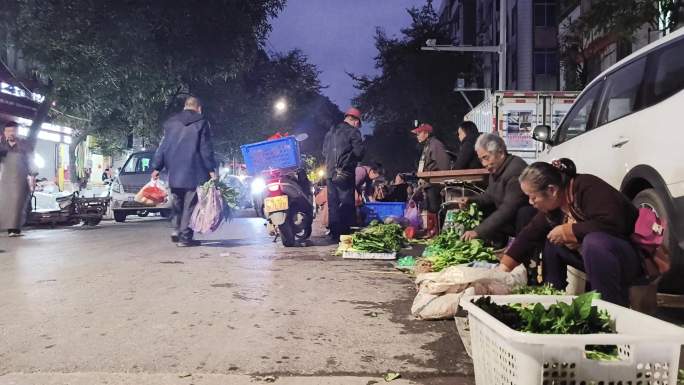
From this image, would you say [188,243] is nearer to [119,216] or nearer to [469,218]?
[469,218]

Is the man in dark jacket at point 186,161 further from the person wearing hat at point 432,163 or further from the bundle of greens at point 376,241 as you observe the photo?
the person wearing hat at point 432,163

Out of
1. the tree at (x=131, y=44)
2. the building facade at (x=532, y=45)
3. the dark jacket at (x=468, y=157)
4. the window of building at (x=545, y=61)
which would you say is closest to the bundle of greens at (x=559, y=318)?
the dark jacket at (x=468, y=157)

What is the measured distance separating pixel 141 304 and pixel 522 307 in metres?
3.44

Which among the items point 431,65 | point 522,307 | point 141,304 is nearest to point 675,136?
point 522,307

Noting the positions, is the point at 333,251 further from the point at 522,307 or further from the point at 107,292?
the point at 522,307

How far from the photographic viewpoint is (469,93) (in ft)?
139

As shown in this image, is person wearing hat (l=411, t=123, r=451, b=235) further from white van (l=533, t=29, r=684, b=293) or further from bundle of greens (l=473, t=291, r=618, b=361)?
bundle of greens (l=473, t=291, r=618, b=361)

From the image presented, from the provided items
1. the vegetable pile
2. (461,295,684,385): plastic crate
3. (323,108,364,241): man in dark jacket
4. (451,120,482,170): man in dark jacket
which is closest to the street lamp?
(323,108,364,241): man in dark jacket

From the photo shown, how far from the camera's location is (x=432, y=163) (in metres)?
10.5

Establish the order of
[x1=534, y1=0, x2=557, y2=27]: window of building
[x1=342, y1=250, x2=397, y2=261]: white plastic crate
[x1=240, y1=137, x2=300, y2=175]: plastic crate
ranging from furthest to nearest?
[x1=534, y1=0, x2=557, y2=27]: window of building
[x1=240, y1=137, x2=300, y2=175]: plastic crate
[x1=342, y1=250, x2=397, y2=261]: white plastic crate

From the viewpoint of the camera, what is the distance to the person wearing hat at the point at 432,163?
1029 centimetres

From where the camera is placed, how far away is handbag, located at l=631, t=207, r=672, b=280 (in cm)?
366

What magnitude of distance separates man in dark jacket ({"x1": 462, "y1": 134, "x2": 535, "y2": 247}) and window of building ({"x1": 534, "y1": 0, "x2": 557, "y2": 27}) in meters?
34.4

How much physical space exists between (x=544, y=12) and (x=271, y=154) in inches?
1283
